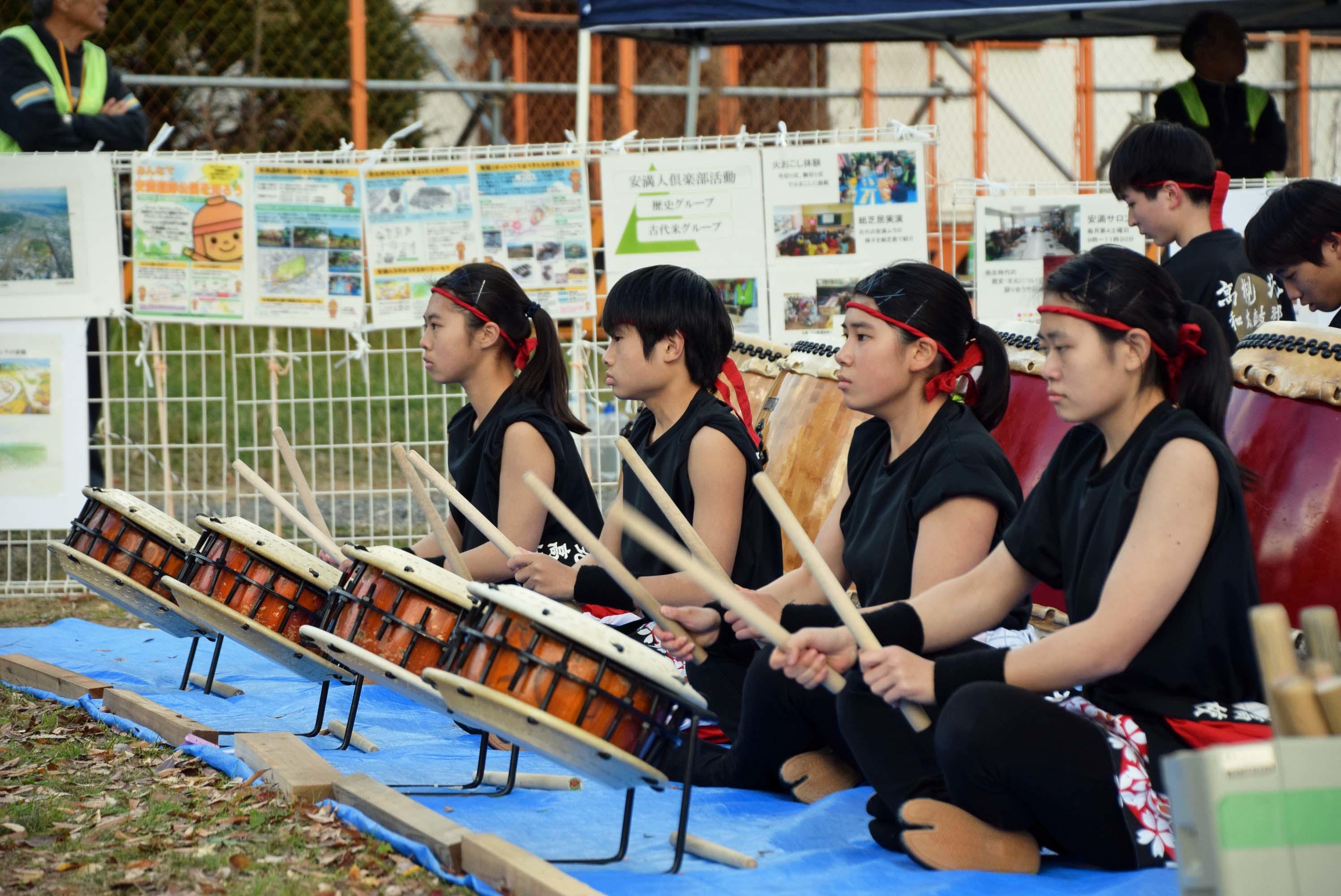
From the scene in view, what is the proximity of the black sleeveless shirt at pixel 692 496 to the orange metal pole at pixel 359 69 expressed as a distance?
4.39 m

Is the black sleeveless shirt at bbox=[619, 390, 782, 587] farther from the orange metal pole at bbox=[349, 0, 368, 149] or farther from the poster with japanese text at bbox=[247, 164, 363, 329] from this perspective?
the orange metal pole at bbox=[349, 0, 368, 149]

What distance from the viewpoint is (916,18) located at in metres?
6.25

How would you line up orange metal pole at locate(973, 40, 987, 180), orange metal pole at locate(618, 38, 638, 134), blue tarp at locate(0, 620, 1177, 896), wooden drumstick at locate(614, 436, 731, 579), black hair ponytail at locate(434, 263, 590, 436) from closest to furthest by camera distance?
blue tarp at locate(0, 620, 1177, 896) < wooden drumstick at locate(614, 436, 731, 579) < black hair ponytail at locate(434, 263, 590, 436) < orange metal pole at locate(618, 38, 638, 134) < orange metal pole at locate(973, 40, 987, 180)

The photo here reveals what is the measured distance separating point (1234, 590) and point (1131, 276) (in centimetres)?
54

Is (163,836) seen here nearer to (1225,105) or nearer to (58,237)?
(58,237)

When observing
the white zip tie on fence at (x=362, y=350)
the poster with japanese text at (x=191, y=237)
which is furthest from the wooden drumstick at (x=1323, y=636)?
the poster with japanese text at (x=191, y=237)

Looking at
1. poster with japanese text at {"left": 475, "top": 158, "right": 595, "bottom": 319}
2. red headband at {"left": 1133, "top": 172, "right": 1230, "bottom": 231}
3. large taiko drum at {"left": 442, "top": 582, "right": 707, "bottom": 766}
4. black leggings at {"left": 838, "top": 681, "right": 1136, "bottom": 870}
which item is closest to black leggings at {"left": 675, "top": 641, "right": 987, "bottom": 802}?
black leggings at {"left": 838, "top": 681, "right": 1136, "bottom": 870}

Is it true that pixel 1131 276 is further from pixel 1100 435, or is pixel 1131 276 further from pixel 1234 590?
pixel 1234 590

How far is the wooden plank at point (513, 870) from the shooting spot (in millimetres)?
2326

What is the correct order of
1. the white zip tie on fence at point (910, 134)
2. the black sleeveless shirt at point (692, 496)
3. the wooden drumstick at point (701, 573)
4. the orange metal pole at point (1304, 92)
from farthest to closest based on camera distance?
the orange metal pole at point (1304, 92), the white zip tie on fence at point (910, 134), the black sleeveless shirt at point (692, 496), the wooden drumstick at point (701, 573)

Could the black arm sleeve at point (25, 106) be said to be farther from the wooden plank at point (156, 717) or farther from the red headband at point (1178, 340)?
the red headband at point (1178, 340)

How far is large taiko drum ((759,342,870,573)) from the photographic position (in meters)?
4.05

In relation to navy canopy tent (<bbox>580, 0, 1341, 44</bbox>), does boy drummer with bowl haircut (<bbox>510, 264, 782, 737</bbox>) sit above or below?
below

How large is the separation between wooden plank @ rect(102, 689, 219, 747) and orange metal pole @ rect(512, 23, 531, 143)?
5.87m
